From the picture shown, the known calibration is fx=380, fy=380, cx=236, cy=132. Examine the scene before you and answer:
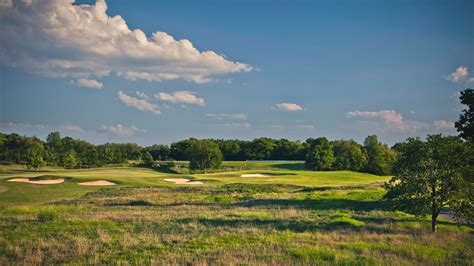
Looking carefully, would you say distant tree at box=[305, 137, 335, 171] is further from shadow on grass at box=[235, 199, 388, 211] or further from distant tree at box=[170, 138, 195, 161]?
shadow on grass at box=[235, 199, 388, 211]

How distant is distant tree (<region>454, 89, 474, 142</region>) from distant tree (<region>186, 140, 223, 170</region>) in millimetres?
63724

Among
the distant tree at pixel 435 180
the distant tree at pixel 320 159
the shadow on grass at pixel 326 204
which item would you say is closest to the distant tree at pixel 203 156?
the distant tree at pixel 320 159

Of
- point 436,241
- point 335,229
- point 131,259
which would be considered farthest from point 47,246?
point 436,241

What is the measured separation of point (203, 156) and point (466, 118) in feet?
212

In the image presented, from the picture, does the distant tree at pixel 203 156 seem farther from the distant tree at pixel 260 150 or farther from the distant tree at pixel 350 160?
the distant tree at pixel 260 150

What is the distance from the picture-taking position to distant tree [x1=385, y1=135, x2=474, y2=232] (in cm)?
2027

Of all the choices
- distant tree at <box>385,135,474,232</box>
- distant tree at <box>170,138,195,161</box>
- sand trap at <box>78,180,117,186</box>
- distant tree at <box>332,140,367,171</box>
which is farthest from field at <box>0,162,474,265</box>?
distant tree at <box>170,138,195,161</box>

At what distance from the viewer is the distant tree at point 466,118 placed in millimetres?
34281

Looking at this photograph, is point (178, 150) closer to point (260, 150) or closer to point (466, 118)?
point (260, 150)

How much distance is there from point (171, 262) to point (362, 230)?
11633mm

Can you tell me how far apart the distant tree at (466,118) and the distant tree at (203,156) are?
6372 centimetres

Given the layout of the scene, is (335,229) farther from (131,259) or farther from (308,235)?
(131,259)

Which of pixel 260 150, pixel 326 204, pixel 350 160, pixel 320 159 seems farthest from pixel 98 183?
pixel 260 150

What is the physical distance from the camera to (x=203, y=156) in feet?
303
